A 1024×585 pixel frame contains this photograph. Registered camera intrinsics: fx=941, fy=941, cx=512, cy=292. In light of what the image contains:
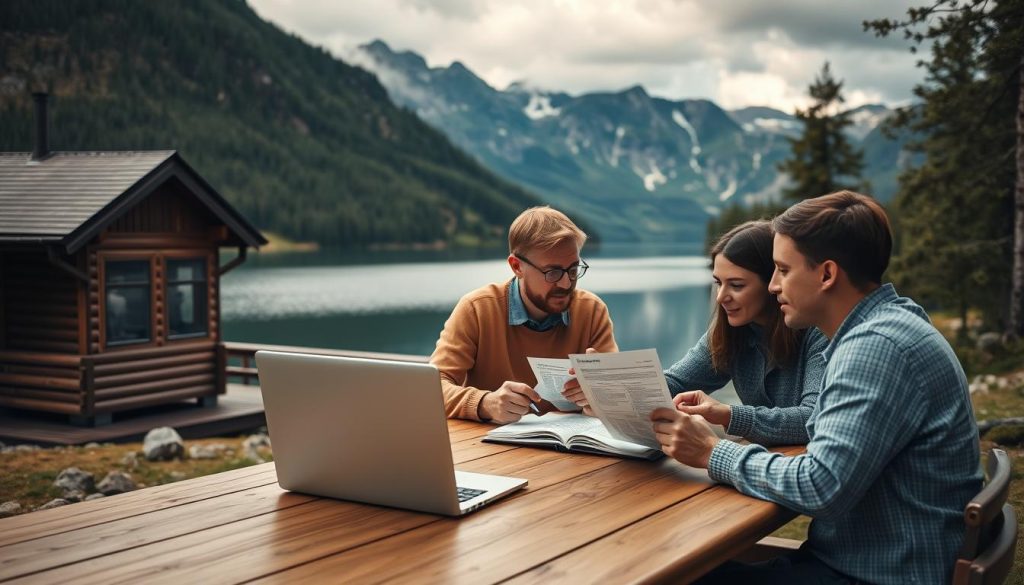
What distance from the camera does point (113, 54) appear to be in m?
66.8

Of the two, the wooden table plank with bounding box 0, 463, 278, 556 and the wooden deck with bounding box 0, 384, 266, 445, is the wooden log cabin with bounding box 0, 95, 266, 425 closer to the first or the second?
the wooden deck with bounding box 0, 384, 266, 445

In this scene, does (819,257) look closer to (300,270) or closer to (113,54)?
(300,270)

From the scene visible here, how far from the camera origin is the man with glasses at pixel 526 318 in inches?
124

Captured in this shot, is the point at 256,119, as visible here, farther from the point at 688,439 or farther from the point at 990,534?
the point at 990,534

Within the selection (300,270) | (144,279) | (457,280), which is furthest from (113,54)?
(144,279)

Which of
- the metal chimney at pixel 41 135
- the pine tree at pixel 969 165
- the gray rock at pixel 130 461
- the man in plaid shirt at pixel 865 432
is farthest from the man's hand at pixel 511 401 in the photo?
the metal chimney at pixel 41 135

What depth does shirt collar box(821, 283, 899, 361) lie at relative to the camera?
1.99m

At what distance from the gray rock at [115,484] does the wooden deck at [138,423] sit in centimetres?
223

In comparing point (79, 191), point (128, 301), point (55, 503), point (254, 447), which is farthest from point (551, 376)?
point (79, 191)

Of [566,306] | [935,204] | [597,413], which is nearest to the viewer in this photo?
[597,413]

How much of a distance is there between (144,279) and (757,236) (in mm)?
9686

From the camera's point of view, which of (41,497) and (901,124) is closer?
(41,497)

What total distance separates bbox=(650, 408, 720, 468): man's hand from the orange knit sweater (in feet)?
3.65

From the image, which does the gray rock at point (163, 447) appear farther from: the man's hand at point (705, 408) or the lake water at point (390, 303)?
the lake water at point (390, 303)
